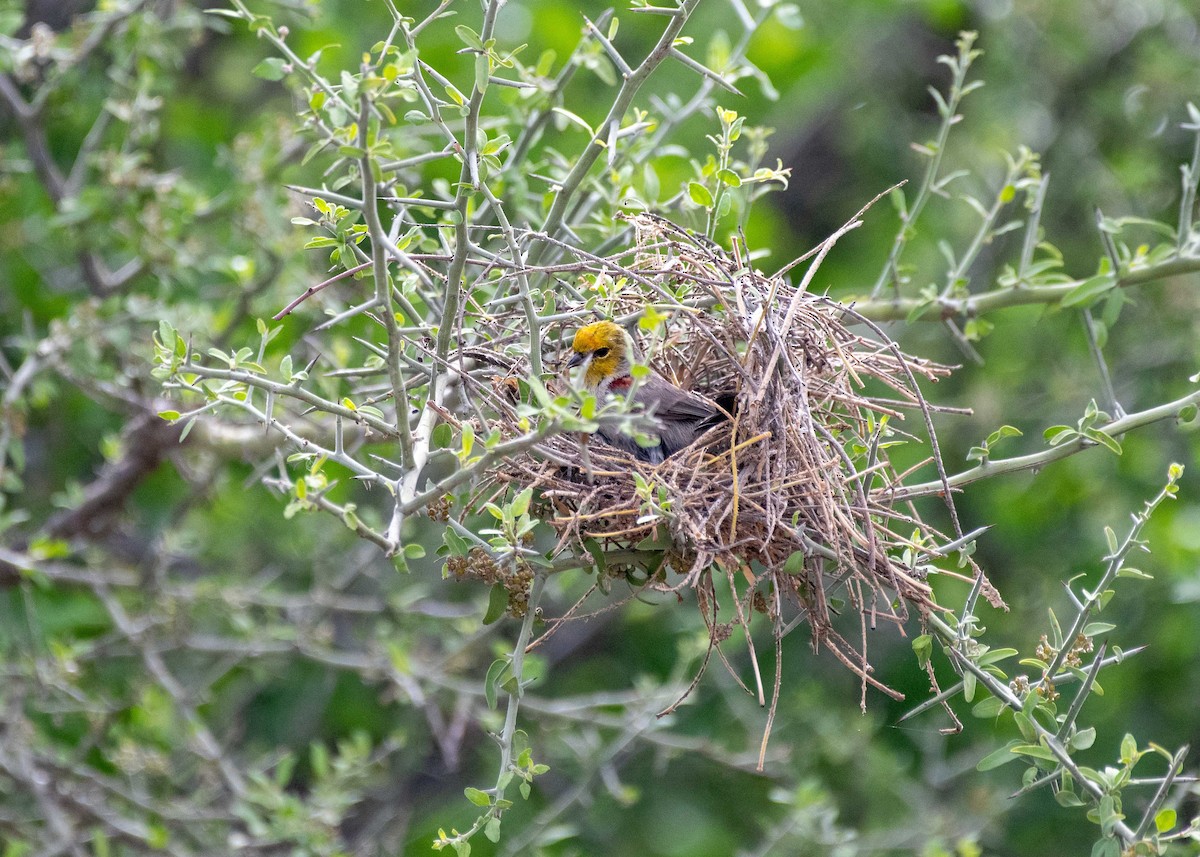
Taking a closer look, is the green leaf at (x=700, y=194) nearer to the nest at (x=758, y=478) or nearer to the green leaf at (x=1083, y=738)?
the nest at (x=758, y=478)

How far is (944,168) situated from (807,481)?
297 inches

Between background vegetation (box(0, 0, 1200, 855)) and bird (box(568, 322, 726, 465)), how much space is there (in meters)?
0.41

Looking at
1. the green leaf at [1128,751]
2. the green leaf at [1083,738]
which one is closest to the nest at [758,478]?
the green leaf at [1083,738]

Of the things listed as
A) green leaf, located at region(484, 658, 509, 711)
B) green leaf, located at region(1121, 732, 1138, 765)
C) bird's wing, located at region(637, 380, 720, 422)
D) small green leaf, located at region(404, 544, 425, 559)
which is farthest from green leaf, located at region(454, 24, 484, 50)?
green leaf, located at region(1121, 732, 1138, 765)

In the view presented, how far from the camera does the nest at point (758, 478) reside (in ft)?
10.8

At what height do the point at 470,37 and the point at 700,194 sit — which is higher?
the point at 470,37

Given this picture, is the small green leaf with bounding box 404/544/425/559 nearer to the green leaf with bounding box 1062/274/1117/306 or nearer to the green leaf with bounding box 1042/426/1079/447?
the green leaf with bounding box 1042/426/1079/447

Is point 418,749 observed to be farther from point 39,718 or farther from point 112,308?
point 112,308

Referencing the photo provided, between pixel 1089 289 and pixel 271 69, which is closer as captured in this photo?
pixel 271 69

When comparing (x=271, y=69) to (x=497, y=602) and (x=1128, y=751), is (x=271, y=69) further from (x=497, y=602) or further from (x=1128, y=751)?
(x=1128, y=751)

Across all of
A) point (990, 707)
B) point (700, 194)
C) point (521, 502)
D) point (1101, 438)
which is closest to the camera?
point (521, 502)

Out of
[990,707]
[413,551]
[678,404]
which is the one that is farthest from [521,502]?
[990,707]

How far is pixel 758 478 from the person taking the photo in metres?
3.53

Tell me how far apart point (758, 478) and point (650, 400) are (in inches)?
29.4
